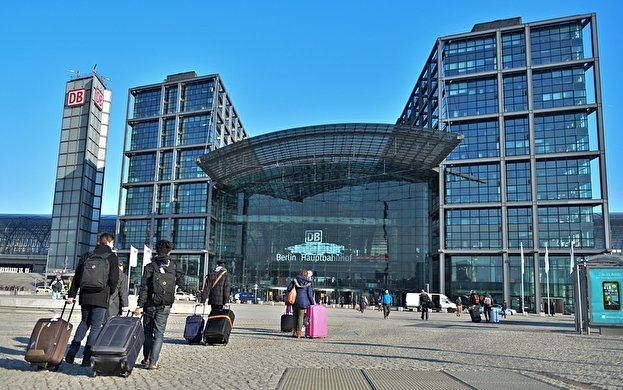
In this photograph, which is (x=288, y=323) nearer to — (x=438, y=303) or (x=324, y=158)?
(x=438, y=303)

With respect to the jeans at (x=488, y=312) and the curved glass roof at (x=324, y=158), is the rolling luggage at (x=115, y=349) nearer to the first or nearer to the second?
the jeans at (x=488, y=312)

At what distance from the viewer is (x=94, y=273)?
699cm

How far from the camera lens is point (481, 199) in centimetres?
5750

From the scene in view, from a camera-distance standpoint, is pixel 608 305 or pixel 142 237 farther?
pixel 142 237

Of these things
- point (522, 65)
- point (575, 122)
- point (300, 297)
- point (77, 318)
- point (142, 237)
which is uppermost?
point (522, 65)

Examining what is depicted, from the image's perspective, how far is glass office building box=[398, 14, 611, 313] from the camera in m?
54.5

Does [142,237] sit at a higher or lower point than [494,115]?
lower

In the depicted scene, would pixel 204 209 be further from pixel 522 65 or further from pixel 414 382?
pixel 414 382

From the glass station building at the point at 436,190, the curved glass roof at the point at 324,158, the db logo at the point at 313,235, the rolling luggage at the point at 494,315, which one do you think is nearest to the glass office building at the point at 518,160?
the glass station building at the point at 436,190

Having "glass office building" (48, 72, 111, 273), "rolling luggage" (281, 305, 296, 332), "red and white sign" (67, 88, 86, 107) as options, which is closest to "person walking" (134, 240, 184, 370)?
"rolling luggage" (281, 305, 296, 332)

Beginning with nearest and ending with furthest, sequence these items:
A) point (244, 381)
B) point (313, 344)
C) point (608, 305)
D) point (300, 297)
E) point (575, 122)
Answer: point (244, 381), point (313, 344), point (300, 297), point (608, 305), point (575, 122)

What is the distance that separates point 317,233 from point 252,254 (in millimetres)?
8691

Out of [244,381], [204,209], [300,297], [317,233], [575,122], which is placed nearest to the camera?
[244,381]

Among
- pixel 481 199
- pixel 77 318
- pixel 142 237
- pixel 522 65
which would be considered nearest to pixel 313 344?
pixel 77 318
